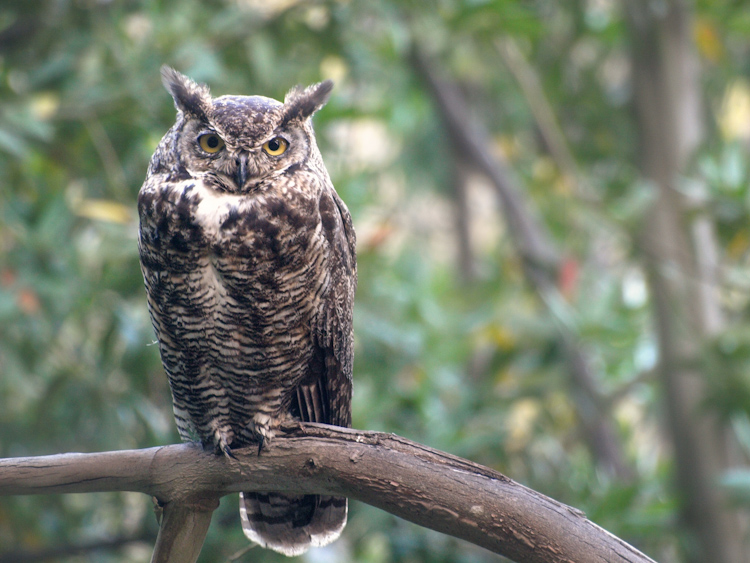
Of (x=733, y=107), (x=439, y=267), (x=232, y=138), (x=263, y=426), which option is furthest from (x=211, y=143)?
(x=733, y=107)

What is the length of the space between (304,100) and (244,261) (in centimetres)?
47

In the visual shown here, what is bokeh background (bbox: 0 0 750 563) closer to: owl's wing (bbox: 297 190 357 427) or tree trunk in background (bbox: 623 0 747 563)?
tree trunk in background (bbox: 623 0 747 563)

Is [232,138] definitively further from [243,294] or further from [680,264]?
[680,264]

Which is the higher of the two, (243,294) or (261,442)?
(243,294)

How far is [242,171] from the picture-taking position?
5.86ft

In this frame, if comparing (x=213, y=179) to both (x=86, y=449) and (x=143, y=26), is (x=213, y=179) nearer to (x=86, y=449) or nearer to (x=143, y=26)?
→ (x=86, y=449)

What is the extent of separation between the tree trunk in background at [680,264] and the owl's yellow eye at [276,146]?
116 inches

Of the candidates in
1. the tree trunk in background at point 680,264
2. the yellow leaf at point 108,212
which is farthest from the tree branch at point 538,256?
the yellow leaf at point 108,212

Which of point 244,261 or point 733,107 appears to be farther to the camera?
point 733,107

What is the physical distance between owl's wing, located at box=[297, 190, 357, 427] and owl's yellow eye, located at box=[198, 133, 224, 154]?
28 centimetres

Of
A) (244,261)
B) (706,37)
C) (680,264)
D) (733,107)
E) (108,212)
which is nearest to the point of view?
(244,261)

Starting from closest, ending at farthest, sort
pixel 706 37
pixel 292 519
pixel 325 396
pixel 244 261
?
pixel 244 261 → pixel 325 396 → pixel 292 519 → pixel 706 37

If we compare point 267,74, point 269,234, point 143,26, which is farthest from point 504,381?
point 269,234

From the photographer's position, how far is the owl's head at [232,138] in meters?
1.81
